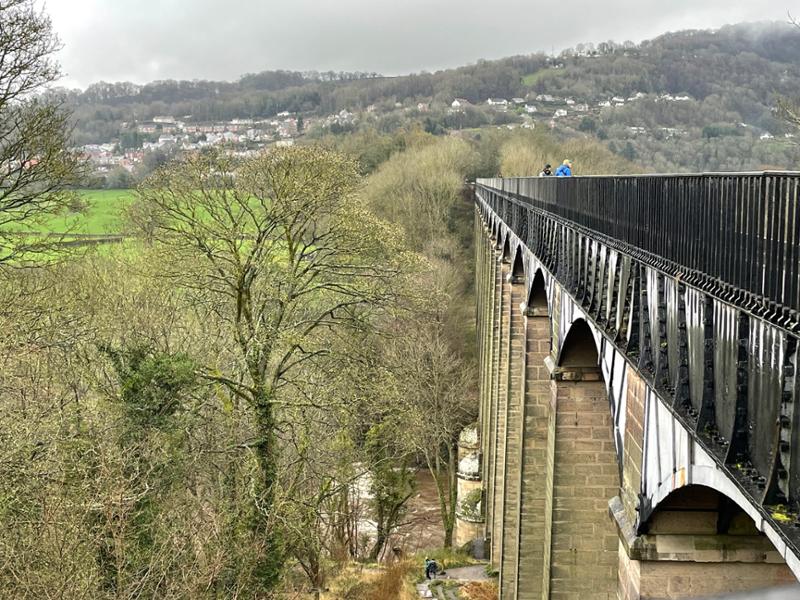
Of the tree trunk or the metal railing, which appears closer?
the metal railing

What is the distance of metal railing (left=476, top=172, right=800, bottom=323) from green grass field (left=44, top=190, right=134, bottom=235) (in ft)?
40.2

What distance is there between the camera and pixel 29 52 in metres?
14.3

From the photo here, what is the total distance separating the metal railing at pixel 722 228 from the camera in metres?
3.90

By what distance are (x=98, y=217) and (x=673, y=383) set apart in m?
44.1

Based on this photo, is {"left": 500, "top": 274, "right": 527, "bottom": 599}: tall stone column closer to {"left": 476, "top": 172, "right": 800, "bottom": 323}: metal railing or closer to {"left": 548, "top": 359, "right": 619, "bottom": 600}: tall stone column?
{"left": 548, "top": 359, "right": 619, "bottom": 600}: tall stone column

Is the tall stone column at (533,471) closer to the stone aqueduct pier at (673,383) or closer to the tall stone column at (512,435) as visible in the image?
the stone aqueduct pier at (673,383)

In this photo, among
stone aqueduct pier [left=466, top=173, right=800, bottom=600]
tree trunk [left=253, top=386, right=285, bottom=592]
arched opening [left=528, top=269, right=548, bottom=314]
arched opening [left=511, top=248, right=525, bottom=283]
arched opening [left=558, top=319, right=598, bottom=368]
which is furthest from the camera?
arched opening [left=511, top=248, right=525, bottom=283]

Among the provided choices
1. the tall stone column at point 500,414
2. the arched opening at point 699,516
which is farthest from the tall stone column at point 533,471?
the arched opening at point 699,516

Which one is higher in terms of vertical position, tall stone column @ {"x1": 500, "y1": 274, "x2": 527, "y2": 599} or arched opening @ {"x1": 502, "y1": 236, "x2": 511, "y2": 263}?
arched opening @ {"x1": 502, "y1": 236, "x2": 511, "y2": 263}

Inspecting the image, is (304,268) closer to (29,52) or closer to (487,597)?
(29,52)

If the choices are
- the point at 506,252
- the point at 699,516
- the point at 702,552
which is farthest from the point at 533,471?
the point at 699,516

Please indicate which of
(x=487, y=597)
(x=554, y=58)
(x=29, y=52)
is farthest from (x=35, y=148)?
(x=554, y=58)

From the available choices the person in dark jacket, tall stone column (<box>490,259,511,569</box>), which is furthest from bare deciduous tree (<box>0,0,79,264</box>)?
the person in dark jacket

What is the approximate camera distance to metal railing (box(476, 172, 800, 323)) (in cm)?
390
